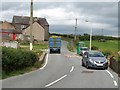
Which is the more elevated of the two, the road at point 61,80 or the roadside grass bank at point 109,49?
the roadside grass bank at point 109,49

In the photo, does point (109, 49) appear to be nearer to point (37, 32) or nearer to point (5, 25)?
point (37, 32)

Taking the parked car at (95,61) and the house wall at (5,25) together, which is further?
the house wall at (5,25)

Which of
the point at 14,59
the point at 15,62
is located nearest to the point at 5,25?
the point at 15,62

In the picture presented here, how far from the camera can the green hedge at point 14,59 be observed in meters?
21.2

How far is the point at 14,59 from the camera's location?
898 inches

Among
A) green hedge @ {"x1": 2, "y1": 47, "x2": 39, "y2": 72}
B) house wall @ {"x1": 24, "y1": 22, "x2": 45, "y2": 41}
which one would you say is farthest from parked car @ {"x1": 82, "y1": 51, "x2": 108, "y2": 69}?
house wall @ {"x1": 24, "y1": 22, "x2": 45, "y2": 41}

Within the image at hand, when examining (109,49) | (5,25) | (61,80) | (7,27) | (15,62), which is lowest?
(61,80)

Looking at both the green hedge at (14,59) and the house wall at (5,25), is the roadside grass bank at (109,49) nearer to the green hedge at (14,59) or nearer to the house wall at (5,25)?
the green hedge at (14,59)

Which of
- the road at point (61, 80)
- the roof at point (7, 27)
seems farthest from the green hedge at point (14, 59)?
the roof at point (7, 27)

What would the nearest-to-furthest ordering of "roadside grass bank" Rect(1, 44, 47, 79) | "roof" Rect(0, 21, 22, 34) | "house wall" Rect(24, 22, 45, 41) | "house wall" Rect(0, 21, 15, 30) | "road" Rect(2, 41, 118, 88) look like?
"road" Rect(2, 41, 118, 88) < "roadside grass bank" Rect(1, 44, 47, 79) < "roof" Rect(0, 21, 22, 34) < "house wall" Rect(0, 21, 15, 30) < "house wall" Rect(24, 22, 45, 41)

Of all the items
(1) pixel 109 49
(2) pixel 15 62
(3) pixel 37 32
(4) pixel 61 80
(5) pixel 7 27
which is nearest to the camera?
(4) pixel 61 80

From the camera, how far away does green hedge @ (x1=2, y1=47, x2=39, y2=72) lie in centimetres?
2122

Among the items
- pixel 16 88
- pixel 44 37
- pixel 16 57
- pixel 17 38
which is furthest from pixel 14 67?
pixel 44 37

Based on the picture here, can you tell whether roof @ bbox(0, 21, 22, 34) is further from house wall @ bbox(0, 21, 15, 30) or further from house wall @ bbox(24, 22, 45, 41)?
house wall @ bbox(24, 22, 45, 41)
